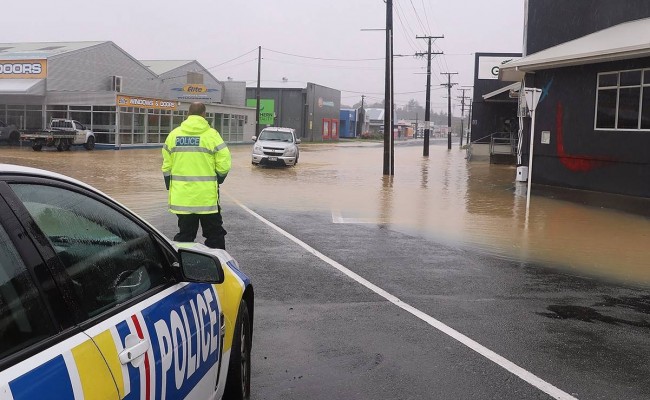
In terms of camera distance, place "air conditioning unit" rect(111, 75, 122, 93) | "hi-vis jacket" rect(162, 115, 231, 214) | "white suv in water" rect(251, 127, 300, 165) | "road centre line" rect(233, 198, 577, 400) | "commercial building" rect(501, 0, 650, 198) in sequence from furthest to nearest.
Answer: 1. "air conditioning unit" rect(111, 75, 122, 93)
2. "white suv in water" rect(251, 127, 300, 165)
3. "commercial building" rect(501, 0, 650, 198)
4. "hi-vis jacket" rect(162, 115, 231, 214)
5. "road centre line" rect(233, 198, 577, 400)

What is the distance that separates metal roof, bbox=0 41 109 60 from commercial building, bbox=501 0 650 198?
32.8m

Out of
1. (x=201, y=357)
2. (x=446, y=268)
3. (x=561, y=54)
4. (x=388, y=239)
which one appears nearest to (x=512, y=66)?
(x=561, y=54)

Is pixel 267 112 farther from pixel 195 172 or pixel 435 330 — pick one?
pixel 435 330

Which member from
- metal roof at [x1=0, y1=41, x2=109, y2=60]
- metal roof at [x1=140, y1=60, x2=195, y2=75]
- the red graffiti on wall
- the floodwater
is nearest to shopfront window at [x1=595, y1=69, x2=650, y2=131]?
the red graffiti on wall

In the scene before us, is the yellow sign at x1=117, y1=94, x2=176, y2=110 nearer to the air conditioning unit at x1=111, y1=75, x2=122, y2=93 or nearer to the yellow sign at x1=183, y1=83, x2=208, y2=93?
the air conditioning unit at x1=111, y1=75, x2=122, y2=93

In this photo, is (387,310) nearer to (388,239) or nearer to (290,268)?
(290,268)

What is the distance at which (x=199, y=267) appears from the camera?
10.5 ft

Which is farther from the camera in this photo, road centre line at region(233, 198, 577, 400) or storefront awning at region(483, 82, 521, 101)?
storefront awning at region(483, 82, 521, 101)

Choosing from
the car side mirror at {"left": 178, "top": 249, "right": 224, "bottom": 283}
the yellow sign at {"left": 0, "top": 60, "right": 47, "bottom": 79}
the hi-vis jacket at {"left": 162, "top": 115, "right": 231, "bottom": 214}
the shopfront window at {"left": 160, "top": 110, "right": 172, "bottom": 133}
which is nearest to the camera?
the car side mirror at {"left": 178, "top": 249, "right": 224, "bottom": 283}

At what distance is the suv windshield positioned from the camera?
92.9ft

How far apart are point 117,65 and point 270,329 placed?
48166 millimetres

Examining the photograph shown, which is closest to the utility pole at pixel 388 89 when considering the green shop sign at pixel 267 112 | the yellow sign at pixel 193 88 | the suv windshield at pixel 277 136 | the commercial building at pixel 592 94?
the suv windshield at pixel 277 136

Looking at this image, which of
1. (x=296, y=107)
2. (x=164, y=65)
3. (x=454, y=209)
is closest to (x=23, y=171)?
(x=454, y=209)

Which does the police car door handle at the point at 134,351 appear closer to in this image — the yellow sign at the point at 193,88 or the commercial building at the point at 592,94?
the commercial building at the point at 592,94
